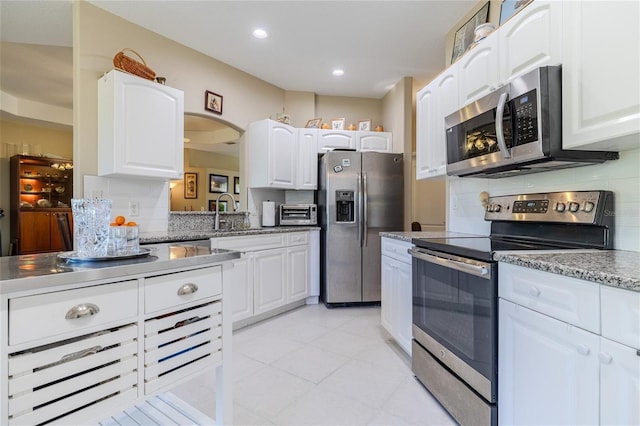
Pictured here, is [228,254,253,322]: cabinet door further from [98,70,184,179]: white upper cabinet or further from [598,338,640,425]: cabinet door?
[598,338,640,425]: cabinet door

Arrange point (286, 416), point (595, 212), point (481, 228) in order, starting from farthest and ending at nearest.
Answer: point (481, 228), point (286, 416), point (595, 212)

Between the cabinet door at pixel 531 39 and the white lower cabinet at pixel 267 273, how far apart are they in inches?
94.1

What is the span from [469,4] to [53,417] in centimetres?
345

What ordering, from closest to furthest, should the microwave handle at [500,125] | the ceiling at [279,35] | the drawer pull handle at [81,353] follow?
the drawer pull handle at [81,353] < the microwave handle at [500,125] < the ceiling at [279,35]

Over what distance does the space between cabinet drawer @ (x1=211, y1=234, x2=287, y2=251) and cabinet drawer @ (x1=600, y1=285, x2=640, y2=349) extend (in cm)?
248

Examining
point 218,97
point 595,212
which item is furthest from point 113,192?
point 595,212

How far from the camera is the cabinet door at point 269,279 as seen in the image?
3080 millimetres

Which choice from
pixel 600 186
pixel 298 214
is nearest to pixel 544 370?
pixel 600 186

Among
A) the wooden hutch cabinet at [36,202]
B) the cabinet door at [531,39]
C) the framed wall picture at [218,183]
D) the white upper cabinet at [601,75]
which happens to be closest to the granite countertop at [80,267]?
the white upper cabinet at [601,75]

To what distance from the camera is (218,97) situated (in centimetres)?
344

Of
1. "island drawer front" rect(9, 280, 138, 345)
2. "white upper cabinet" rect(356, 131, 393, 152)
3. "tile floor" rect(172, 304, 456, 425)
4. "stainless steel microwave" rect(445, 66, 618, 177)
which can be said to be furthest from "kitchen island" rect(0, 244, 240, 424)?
"white upper cabinet" rect(356, 131, 393, 152)

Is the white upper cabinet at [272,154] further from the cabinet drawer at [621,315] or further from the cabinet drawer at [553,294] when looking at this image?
the cabinet drawer at [621,315]

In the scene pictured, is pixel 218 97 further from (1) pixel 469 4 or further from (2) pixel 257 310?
(1) pixel 469 4

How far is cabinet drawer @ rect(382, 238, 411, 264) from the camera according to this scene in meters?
2.22
